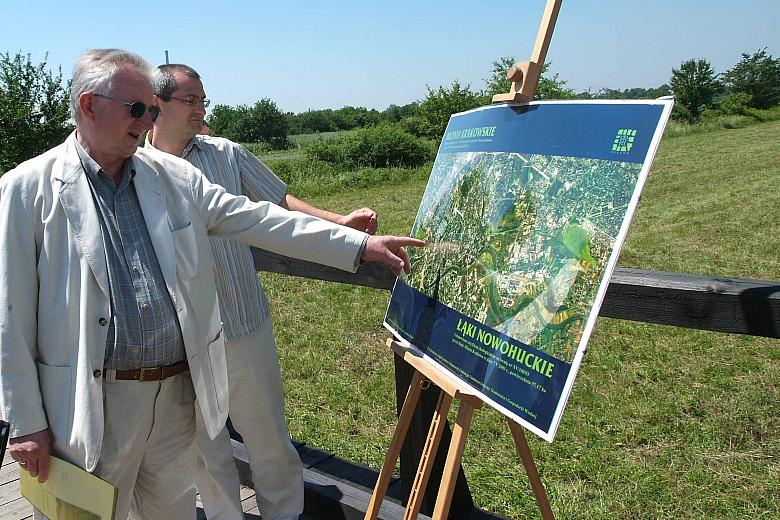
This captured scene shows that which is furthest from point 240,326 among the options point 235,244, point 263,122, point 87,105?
point 263,122

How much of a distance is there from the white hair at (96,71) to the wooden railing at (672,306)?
48.7 inches

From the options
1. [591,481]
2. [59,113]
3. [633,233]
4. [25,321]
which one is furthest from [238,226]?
[59,113]

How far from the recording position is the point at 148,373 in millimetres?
2145

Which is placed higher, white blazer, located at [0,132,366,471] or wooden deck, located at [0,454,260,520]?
white blazer, located at [0,132,366,471]

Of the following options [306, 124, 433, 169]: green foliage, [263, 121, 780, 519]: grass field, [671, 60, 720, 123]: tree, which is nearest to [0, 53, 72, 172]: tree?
[306, 124, 433, 169]: green foliage

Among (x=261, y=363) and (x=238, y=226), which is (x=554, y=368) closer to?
(x=238, y=226)

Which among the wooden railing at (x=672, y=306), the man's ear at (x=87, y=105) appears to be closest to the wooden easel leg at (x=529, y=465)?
the wooden railing at (x=672, y=306)

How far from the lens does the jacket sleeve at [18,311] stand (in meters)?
1.96

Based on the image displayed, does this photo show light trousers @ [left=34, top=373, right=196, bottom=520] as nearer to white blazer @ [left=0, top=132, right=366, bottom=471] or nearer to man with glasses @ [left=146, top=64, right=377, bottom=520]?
white blazer @ [left=0, top=132, right=366, bottom=471]

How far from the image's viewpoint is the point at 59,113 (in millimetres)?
29047

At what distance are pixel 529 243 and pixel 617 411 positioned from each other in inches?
110

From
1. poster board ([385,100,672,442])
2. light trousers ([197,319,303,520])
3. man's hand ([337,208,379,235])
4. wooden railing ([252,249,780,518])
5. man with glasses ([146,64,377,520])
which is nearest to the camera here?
poster board ([385,100,672,442])

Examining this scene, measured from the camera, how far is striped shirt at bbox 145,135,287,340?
2928 millimetres

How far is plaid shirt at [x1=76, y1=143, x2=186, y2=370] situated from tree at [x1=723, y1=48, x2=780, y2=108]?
48.4 m
